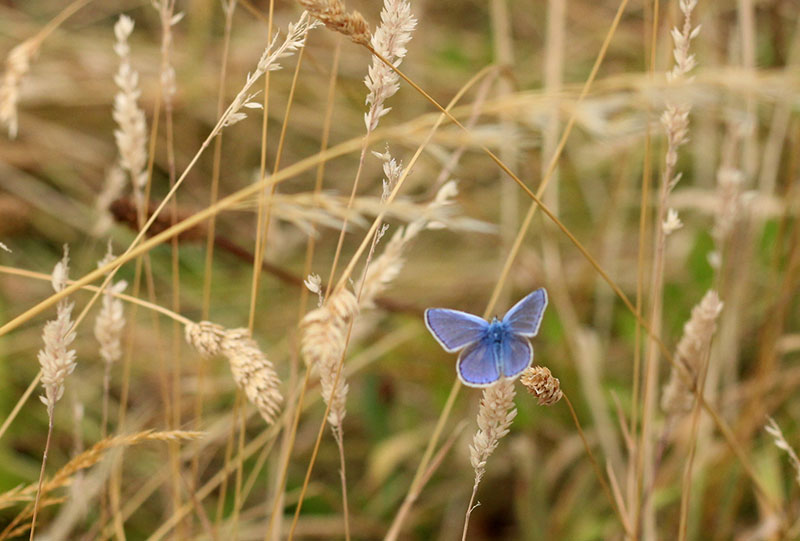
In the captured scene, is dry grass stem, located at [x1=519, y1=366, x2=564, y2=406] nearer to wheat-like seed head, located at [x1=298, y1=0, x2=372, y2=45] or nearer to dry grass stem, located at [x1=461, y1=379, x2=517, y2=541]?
dry grass stem, located at [x1=461, y1=379, x2=517, y2=541]

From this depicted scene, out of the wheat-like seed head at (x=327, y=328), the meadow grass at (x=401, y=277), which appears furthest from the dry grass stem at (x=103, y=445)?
the wheat-like seed head at (x=327, y=328)


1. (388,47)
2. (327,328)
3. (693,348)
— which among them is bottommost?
(327,328)

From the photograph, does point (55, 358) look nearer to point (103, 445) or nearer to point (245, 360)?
point (103, 445)

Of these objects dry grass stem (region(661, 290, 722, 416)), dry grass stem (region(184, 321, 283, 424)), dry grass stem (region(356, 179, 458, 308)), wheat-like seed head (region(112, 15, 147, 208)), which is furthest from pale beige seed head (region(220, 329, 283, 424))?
dry grass stem (region(661, 290, 722, 416))

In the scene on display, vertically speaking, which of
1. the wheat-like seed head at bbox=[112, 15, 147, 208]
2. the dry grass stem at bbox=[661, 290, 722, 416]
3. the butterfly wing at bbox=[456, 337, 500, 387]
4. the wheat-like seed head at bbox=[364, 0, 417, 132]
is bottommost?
the butterfly wing at bbox=[456, 337, 500, 387]

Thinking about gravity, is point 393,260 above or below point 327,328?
above

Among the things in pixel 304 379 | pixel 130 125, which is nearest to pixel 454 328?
pixel 304 379

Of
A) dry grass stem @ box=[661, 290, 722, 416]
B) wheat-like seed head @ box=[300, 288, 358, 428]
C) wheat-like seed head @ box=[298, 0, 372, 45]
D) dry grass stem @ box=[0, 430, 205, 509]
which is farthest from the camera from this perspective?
dry grass stem @ box=[661, 290, 722, 416]

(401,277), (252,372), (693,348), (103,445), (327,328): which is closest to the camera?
(327,328)

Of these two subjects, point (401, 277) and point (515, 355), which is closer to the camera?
point (515, 355)
